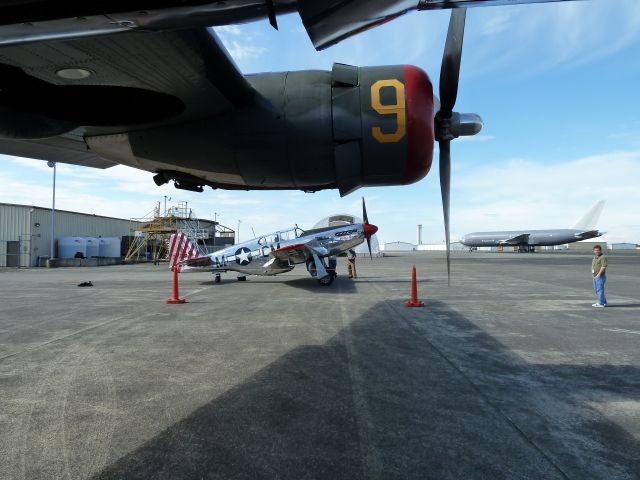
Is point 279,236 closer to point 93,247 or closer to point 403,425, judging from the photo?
point 403,425

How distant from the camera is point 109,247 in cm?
4491

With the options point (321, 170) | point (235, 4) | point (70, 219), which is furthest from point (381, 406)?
point (70, 219)

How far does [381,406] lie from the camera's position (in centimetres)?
395

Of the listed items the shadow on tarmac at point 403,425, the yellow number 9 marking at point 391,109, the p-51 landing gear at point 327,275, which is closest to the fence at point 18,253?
the p-51 landing gear at point 327,275

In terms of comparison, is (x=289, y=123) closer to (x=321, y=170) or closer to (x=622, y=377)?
(x=321, y=170)

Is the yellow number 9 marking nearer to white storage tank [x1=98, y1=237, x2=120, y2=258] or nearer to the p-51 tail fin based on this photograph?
the p-51 tail fin

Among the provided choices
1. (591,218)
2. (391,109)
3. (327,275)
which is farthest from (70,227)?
(591,218)

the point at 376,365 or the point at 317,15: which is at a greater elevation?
the point at 317,15

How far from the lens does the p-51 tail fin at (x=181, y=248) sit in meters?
18.7

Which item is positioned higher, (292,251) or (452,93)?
(452,93)

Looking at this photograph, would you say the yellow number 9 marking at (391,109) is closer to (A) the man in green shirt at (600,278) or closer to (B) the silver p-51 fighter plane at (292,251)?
(A) the man in green shirt at (600,278)

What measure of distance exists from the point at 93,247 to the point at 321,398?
46.2 m

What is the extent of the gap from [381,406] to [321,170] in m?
2.60

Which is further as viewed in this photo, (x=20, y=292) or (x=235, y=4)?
(x=20, y=292)
